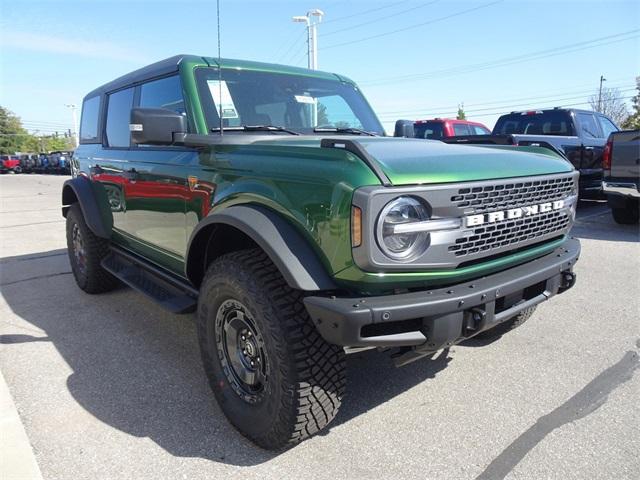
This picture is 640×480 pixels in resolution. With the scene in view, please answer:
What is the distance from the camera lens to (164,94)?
343 centimetres

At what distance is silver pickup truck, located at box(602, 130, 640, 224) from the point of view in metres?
7.38

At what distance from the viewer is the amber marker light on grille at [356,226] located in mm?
1931

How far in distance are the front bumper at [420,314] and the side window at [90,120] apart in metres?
3.98

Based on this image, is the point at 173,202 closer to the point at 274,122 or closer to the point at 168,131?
the point at 168,131

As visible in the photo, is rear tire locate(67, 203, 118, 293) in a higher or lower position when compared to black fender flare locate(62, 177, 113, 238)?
lower

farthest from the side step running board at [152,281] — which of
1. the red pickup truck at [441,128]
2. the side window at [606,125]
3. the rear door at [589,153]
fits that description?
the side window at [606,125]

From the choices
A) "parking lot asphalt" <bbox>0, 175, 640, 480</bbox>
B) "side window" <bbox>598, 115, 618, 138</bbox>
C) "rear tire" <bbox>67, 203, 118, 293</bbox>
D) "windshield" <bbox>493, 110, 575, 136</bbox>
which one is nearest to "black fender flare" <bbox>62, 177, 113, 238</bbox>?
"rear tire" <bbox>67, 203, 118, 293</bbox>

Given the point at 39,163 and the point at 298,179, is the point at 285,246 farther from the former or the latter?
the point at 39,163

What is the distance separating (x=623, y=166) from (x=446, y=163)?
22.2 feet

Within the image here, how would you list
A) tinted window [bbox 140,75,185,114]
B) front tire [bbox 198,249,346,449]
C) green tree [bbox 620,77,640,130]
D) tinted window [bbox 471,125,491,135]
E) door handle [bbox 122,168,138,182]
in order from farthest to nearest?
1. green tree [bbox 620,77,640,130]
2. tinted window [bbox 471,125,491,135]
3. door handle [bbox 122,168,138,182]
4. tinted window [bbox 140,75,185,114]
5. front tire [bbox 198,249,346,449]

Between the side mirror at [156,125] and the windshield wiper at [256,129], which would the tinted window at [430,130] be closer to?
the windshield wiper at [256,129]

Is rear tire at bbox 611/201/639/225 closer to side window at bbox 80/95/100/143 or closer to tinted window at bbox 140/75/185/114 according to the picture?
tinted window at bbox 140/75/185/114

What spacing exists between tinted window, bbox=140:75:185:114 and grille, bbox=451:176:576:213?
192cm

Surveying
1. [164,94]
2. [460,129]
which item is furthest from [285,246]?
[460,129]
